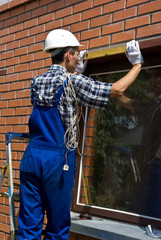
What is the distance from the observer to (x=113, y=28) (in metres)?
3.27

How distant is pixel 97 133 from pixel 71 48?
1086 millimetres

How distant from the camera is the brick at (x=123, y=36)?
3127mm

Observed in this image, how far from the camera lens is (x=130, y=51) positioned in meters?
2.85

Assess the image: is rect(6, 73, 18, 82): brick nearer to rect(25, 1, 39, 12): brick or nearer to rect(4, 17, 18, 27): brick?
rect(4, 17, 18, 27): brick

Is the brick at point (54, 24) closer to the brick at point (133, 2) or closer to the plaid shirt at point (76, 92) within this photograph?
the brick at point (133, 2)

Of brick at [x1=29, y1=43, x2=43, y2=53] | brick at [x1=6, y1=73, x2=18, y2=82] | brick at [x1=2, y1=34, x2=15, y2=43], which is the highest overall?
brick at [x1=2, y1=34, x2=15, y2=43]

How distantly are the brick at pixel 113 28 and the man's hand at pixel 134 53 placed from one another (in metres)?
0.37

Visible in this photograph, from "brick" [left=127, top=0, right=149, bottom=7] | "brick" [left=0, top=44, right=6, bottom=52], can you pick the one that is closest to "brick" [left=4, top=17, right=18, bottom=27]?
"brick" [left=0, top=44, right=6, bottom=52]

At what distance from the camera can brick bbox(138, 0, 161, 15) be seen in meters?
2.96

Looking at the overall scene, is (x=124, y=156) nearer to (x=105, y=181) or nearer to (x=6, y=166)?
(x=105, y=181)

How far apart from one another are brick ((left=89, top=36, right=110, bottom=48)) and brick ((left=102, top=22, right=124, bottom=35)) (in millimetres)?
56

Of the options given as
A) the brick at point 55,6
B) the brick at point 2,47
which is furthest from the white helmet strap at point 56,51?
the brick at point 2,47

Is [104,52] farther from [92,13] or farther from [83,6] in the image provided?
[83,6]

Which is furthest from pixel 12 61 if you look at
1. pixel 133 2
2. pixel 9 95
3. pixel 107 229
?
Answer: pixel 107 229
